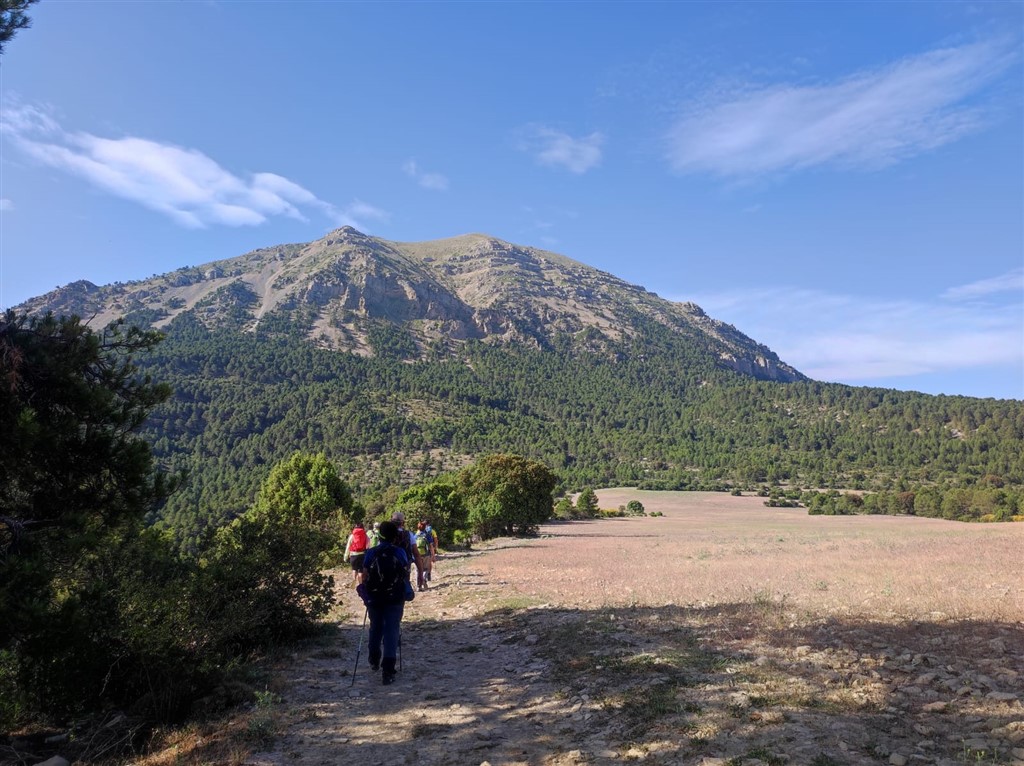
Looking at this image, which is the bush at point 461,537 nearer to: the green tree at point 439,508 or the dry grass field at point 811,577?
the green tree at point 439,508

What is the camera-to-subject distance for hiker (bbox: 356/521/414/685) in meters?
7.75

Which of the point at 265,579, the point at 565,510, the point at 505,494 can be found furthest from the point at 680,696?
the point at 565,510

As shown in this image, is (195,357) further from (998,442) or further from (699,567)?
(998,442)

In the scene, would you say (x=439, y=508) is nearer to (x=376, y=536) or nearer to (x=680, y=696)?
(x=376, y=536)

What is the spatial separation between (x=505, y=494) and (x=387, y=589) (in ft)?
109

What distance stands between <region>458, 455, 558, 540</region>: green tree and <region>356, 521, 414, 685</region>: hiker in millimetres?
31290

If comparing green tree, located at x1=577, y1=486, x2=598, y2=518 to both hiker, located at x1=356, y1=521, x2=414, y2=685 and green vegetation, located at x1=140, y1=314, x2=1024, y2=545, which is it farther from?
hiker, located at x1=356, y1=521, x2=414, y2=685

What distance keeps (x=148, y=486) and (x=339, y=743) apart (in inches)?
157

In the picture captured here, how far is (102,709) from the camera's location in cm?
653

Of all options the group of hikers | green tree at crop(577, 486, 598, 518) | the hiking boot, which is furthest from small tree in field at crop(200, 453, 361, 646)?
green tree at crop(577, 486, 598, 518)

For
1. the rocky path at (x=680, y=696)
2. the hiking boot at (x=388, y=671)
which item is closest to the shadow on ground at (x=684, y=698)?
the rocky path at (x=680, y=696)

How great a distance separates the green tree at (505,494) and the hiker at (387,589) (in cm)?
3129

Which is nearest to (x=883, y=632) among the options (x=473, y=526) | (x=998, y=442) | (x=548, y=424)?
(x=473, y=526)

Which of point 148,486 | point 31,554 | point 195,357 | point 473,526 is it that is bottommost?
point 473,526
